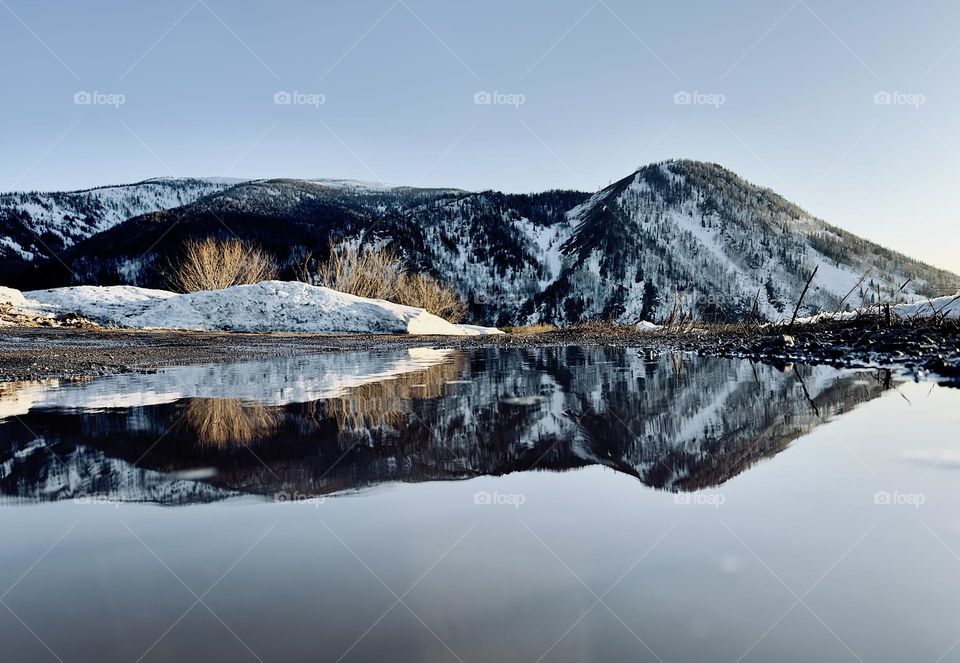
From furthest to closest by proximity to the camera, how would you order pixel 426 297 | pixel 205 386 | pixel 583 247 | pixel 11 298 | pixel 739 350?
pixel 583 247 → pixel 426 297 → pixel 11 298 → pixel 739 350 → pixel 205 386

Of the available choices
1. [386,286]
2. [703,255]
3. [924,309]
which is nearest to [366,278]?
[386,286]

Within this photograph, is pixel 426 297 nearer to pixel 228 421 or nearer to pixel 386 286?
pixel 386 286

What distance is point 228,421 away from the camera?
6750 millimetres

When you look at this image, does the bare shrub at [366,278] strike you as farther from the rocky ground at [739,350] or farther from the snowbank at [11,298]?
the rocky ground at [739,350]

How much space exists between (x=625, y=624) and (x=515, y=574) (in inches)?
22.6

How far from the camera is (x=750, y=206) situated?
172 meters

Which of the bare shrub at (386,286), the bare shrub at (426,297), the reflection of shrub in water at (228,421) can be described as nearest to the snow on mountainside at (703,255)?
the bare shrub at (426,297)

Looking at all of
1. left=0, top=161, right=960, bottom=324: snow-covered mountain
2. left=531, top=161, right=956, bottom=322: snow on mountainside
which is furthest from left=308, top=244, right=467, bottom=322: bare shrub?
left=531, top=161, right=956, bottom=322: snow on mountainside

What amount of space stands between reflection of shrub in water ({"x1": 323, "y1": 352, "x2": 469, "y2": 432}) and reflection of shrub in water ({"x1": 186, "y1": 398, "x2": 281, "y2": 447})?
713 millimetres

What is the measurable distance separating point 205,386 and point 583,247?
5919 inches

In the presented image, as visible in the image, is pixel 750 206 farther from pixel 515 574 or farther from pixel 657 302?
pixel 515 574

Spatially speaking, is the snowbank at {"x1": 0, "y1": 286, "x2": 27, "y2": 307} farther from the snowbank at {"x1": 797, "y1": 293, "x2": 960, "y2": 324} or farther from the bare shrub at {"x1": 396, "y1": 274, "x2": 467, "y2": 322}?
the snowbank at {"x1": 797, "y1": 293, "x2": 960, "y2": 324}

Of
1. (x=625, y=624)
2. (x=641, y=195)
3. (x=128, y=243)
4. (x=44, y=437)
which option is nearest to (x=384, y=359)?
(x=44, y=437)

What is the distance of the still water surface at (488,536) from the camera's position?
2.16 metres
